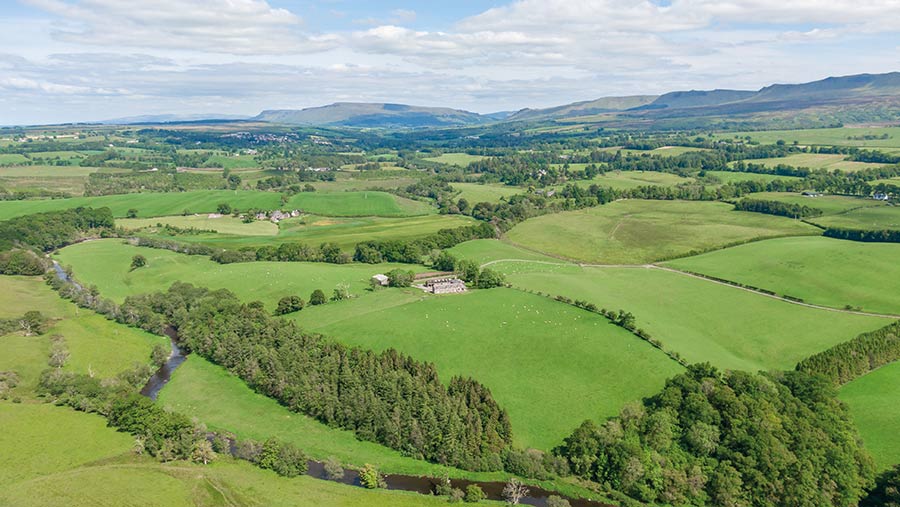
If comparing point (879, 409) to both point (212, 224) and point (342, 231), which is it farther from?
point (212, 224)

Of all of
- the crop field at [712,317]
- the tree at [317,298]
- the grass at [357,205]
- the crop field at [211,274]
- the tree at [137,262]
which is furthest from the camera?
the grass at [357,205]

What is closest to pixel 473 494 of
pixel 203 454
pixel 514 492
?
pixel 514 492

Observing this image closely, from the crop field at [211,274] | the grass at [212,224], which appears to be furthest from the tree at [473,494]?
the grass at [212,224]

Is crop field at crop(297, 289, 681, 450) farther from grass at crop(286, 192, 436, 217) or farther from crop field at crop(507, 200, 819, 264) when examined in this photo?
grass at crop(286, 192, 436, 217)

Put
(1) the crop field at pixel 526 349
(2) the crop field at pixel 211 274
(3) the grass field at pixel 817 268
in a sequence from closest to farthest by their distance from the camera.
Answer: (1) the crop field at pixel 526 349 → (3) the grass field at pixel 817 268 → (2) the crop field at pixel 211 274

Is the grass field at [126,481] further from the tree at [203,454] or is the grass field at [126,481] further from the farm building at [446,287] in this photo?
the farm building at [446,287]

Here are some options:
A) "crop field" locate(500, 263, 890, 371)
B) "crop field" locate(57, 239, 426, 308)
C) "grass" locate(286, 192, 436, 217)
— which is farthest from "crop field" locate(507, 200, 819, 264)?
"grass" locate(286, 192, 436, 217)
